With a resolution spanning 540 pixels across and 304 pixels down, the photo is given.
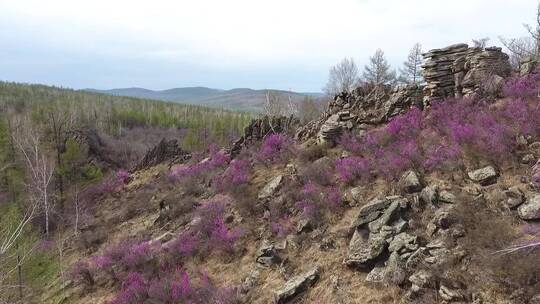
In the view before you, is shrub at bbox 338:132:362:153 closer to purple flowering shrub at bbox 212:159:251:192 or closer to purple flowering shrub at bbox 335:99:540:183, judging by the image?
purple flowering shrub at bbox 335:99:540:183

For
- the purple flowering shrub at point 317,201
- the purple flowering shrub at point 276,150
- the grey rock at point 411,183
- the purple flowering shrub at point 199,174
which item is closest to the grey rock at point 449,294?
the grey rock at point 411,183

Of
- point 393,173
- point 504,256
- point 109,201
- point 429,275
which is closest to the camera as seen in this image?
point 504,256

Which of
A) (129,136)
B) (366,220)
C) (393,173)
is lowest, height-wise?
(129,136)

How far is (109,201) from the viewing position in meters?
29.9

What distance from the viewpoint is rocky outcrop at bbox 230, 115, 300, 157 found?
2559cm

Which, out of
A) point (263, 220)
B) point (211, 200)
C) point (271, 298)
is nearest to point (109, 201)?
point (211, 200)

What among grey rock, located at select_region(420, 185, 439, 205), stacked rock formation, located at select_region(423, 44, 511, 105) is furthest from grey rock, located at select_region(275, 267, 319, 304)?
stacked rock formation, located at select_region(423, 44, 511, 105)

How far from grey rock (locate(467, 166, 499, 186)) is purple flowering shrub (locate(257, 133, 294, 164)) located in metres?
9.85

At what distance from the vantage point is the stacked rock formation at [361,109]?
742 inches

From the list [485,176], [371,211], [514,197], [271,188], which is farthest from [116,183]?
[514,197]

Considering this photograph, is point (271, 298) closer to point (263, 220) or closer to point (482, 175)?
point (263, 220)

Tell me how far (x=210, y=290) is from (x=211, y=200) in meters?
7.57

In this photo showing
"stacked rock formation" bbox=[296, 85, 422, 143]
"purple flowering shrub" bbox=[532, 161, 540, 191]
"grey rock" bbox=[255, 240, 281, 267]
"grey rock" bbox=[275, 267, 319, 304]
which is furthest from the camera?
"stacked rock formation" bbox=[296, 85, 422, 143]

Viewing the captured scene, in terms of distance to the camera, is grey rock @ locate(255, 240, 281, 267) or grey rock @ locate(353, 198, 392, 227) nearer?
grey rock @ locate(353, 198, 392, 227)
